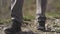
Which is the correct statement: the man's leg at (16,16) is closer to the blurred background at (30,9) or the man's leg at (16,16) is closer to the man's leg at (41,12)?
the man's leg at (41,12)

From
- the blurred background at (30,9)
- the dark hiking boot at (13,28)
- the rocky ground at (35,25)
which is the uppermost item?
the blurred background at (30,9)

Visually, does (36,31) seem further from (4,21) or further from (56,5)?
(56,5)

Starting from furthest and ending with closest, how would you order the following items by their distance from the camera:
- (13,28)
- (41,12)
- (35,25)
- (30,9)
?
(30,9) < (35,25) < (41,12) < (13,28)

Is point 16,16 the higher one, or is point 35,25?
point 16,16

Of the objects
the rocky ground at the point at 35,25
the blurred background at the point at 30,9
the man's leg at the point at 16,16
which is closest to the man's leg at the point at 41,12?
the rocky ground at the point at 35,25

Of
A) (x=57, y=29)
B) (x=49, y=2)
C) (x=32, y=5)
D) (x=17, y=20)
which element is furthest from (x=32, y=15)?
(x=17, y=20)

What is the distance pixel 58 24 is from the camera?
132 inches

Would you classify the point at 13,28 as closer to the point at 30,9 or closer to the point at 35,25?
the point at 35,25

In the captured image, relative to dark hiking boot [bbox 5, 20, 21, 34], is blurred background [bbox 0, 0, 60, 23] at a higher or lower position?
higher

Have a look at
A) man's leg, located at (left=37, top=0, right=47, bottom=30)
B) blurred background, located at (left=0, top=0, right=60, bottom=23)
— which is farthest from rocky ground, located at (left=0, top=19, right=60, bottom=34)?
blurred background, located at (left=0, top=0, right=60, bottom=23)

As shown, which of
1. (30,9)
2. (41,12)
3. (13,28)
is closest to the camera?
(13,28)

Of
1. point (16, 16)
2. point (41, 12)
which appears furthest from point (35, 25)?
point (16, 16)

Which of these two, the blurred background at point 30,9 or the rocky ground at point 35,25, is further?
the blurred background at point 30,9

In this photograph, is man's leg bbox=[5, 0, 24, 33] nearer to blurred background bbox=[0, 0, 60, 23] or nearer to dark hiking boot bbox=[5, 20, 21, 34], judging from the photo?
dark hiking boot bbox=[5, 20, 21, 34]
